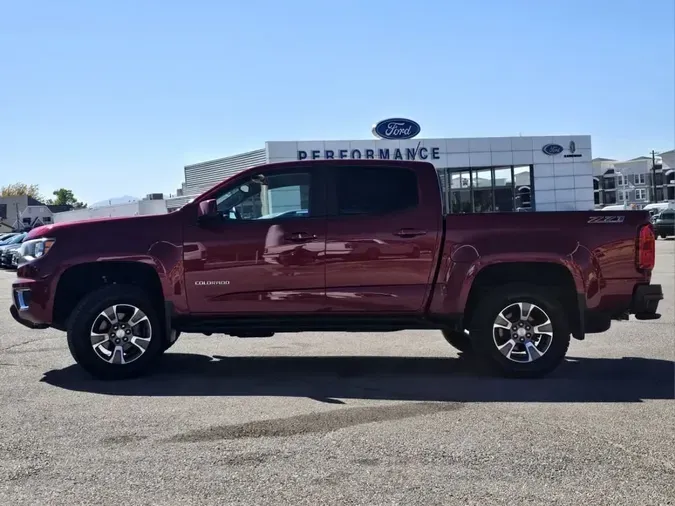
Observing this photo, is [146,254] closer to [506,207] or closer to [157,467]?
[157,467]

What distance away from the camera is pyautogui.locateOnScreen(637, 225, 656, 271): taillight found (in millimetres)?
7453

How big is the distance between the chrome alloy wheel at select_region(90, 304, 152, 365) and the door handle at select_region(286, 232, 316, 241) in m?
1.58

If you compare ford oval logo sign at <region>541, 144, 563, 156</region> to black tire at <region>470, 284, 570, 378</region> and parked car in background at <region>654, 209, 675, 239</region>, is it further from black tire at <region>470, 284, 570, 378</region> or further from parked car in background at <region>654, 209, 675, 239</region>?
black tire at <region>470, 284, 570, 378</region>

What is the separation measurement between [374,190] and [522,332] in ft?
6.58

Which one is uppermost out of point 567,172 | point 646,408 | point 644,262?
point 567,172

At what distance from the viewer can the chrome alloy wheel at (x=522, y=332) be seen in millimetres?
7484

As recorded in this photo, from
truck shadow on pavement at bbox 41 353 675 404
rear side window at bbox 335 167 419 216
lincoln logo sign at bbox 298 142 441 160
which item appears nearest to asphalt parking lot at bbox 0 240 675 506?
truck shadow on pavement at bbox 41 353 675 404

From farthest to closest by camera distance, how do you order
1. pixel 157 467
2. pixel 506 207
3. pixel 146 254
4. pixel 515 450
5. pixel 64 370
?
pixel 506 207, pixel 64 370, pixel 146 254, pixel 515 450, pixel 157 467

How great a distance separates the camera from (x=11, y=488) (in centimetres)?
445

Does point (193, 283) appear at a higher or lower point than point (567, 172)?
lower

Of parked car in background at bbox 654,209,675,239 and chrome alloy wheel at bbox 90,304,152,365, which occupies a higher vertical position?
parked car in background at bbox 654,209,675,239

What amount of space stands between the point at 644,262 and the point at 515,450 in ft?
10.4

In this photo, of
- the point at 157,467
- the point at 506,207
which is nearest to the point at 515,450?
the point at 157,467

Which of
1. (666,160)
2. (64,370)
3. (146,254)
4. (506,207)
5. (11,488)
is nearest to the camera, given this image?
(11,488)
